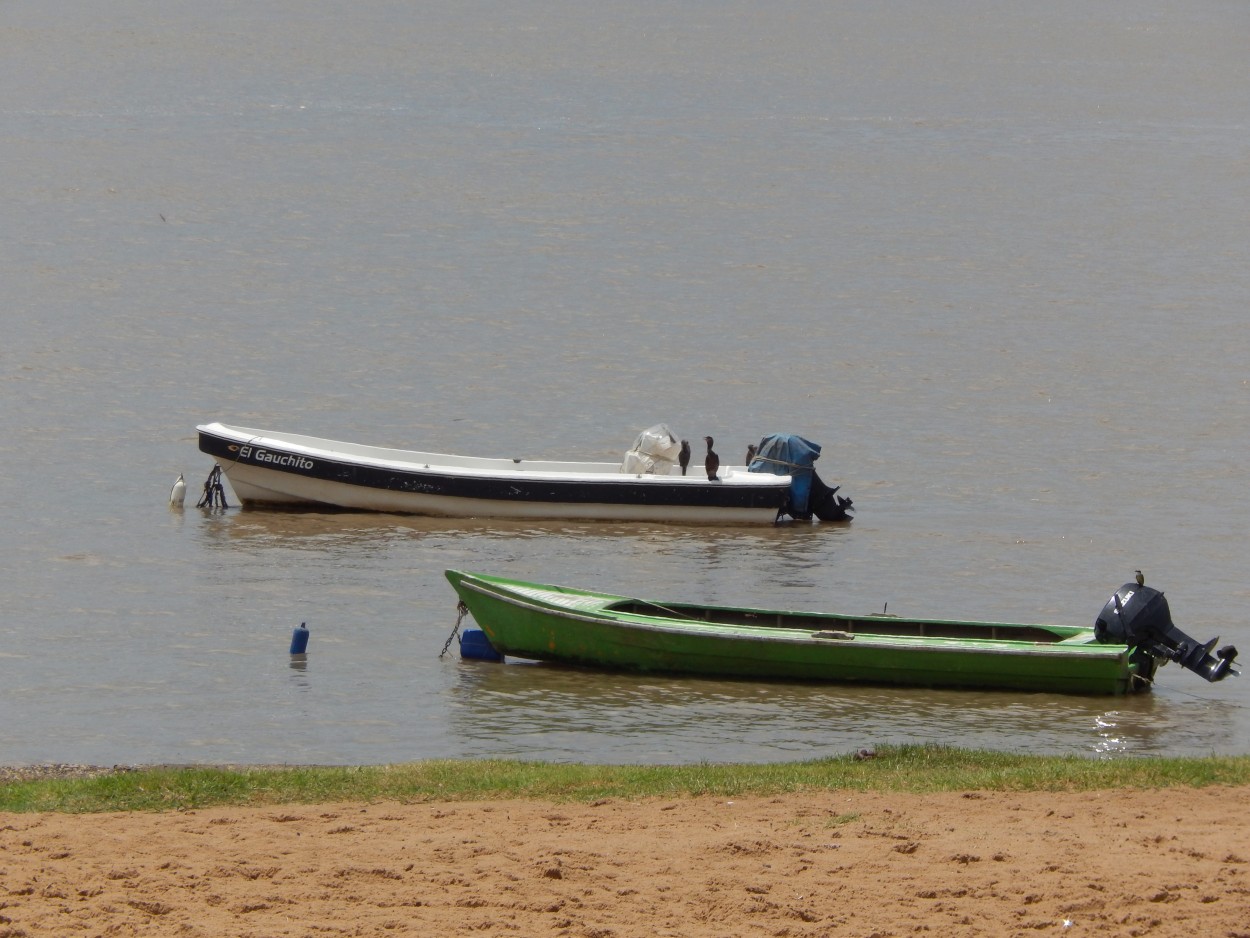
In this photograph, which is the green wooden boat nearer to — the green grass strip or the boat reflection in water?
the boat reflection in water

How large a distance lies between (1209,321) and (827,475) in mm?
20014

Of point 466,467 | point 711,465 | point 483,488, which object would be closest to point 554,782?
point 483,488

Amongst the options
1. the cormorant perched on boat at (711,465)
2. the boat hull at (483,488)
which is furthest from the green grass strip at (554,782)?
the cormorant perched on boat at (711,465)

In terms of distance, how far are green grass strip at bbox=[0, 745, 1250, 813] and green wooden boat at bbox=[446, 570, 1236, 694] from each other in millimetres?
5154

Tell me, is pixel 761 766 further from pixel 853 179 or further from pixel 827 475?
pixel 853 179

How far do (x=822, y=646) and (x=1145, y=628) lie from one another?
349 cm

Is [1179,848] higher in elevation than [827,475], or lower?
lower

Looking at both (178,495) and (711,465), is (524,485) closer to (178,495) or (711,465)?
(711,465)

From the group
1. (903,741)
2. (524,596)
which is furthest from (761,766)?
(524,596)

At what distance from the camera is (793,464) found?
30938 mm

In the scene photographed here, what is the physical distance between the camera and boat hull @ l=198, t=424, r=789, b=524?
29.8 m

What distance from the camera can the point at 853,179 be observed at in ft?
232

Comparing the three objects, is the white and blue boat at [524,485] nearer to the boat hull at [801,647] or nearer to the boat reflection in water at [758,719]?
the boat hull at [801,647]

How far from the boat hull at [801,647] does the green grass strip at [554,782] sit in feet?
17.0
